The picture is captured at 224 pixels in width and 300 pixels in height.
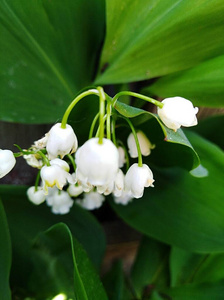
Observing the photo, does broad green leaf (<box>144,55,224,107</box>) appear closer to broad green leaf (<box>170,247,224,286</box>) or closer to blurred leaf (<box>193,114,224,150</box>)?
blurred leaf (<box>193,114,224,150</box>)

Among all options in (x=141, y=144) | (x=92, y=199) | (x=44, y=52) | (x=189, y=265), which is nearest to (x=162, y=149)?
(x=141, y=144)

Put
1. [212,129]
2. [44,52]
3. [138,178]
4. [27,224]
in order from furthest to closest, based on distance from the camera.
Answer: [212,129], [27,224], [44,52], [138,178]

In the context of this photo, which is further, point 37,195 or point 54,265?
point 54,265

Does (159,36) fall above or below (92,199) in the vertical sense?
above

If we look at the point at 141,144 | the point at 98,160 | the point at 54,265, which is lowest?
the point at 54,265

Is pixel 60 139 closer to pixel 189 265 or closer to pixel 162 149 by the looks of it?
pixel 162 149

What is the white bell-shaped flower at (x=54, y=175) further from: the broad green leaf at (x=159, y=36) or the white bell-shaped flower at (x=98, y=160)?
the broad green leaf at (x=159, y=36)

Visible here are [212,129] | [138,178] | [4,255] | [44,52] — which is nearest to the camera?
[138,178]

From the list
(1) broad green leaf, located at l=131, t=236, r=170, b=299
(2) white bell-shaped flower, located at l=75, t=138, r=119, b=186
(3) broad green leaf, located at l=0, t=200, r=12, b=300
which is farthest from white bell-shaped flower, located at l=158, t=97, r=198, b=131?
(1) broad green leaf, located at l=131, t=236, r=170, b=299

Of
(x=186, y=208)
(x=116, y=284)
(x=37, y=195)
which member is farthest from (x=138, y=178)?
(x=116, y=284)

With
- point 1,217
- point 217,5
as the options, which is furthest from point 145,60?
point 1,217
